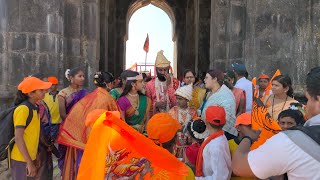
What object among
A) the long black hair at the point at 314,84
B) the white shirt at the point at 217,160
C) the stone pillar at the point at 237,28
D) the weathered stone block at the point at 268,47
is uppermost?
the stone pillar at the point at 237,28

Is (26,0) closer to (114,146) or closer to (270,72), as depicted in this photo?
(270,72)

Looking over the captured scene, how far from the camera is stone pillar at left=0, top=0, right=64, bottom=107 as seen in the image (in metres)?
7.96

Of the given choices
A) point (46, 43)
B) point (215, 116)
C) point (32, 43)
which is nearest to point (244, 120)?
point (215, 116)

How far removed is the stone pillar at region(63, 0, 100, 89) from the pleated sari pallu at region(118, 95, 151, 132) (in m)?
3.91

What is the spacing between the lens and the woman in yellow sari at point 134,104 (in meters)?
4.98

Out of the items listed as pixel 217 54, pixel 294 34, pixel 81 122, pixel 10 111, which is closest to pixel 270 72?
pixel 294 34

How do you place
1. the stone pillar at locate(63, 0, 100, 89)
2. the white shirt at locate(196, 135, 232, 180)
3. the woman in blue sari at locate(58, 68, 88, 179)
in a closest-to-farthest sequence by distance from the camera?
the white shirt at locate(196, 135, 232, 180)
the woman in blue sari at locate(58, 68, 88, 179)
the stone pillar at locate(63, 0, 100, 89)

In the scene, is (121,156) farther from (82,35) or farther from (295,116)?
(82,35)

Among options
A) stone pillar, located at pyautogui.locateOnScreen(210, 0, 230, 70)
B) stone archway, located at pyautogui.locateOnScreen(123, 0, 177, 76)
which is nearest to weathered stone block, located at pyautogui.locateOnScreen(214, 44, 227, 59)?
stone pillar, located at pyautogui.locateOnScreen(210, 0, 230, 70)

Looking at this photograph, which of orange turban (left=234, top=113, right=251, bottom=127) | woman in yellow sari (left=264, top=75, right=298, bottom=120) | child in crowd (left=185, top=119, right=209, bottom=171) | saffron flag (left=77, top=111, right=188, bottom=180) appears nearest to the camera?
saffron flag (left=77, top=111, right=188, bottom=180)

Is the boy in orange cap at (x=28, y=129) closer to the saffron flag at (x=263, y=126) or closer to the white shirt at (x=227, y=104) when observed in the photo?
the white shirt at (x=227, y=104)

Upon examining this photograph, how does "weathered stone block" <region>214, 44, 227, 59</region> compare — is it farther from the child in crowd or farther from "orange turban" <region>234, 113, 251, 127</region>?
"orange turban" <region>234, 113, 251, 127</region>

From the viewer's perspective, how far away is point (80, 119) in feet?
13.3

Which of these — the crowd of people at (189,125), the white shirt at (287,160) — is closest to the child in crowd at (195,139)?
the crowd of people at (189,125)
